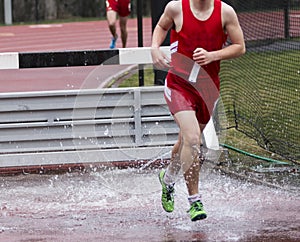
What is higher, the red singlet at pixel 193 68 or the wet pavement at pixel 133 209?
the red singlet at pixel 193 68

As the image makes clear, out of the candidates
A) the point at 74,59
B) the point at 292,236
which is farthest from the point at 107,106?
the point at 292,236

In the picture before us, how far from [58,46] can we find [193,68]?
1681cm

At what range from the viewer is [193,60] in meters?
6.59

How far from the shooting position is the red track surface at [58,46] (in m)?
15.7

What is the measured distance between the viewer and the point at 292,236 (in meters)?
6.33

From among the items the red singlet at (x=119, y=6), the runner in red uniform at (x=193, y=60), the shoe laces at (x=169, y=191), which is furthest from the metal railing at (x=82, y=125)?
the red singlet at (x=119, y=6)

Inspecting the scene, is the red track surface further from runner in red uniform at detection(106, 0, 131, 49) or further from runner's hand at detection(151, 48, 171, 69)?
runner's hand at detection(151, 48, 171, 69)

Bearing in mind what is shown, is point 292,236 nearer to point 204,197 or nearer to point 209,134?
point 204,197

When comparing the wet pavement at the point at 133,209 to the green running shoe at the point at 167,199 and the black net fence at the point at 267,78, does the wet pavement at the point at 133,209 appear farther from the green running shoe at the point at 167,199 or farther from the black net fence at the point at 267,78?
the black net fence at the point at 267,78

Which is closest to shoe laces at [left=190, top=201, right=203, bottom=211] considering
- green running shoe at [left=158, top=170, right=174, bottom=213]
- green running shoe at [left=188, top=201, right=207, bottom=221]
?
green running shoe at [left=188, top=201, right=207, bottom=221]

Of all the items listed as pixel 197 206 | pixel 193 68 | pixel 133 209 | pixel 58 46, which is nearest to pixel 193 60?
pixel 193 68

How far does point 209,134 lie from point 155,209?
83.8 inches

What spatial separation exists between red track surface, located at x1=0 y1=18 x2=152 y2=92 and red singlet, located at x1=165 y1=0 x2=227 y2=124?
19.8ft

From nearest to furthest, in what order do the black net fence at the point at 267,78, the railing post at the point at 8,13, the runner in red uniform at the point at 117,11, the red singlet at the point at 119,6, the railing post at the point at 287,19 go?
the black net fence at the point at 267,78 → the railing post at the point at 287,19 → the runner in red uniform at the point at 117,11 → the red singlet at the point at 119,6 → the railing post at the point at 8,13
